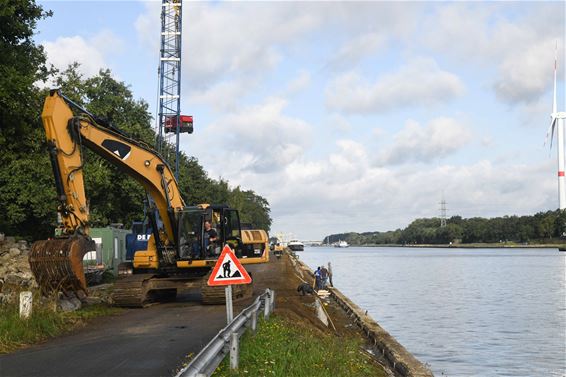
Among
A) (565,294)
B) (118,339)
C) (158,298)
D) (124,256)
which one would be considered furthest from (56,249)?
(565,294)

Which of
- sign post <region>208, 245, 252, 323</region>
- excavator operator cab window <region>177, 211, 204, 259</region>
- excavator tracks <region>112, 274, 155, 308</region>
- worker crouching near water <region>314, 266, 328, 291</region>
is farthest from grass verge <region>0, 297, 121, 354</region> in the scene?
worker crouching near water <region>314, 266, 328, 291</region>

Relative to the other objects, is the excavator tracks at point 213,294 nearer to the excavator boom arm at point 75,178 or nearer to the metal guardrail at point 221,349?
the excavator boom arm at point 75,178

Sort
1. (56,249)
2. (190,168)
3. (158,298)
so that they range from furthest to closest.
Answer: (190,168), (158,298), (56,249)

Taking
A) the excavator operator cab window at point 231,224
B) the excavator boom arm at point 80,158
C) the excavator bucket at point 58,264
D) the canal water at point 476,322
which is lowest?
the canal water at point 476,322

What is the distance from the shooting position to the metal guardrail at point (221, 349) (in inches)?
321

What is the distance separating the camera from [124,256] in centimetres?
4150

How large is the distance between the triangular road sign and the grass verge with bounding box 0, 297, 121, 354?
4687 mm

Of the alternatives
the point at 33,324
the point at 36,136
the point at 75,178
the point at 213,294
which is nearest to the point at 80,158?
the point at 75,178

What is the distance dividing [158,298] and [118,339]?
8.69 m

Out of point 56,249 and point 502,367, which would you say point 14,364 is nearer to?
point 56,249

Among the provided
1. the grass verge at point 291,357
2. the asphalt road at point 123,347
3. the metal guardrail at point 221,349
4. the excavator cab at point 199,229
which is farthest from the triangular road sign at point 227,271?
the excavator cab at point 199,229

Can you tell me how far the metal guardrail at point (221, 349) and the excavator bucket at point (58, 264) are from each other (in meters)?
4.64

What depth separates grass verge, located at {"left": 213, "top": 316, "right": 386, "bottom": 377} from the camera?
10.6m

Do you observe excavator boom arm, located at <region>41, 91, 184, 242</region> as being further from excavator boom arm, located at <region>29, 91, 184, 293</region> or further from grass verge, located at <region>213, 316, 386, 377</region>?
grass verge, located at <region>213, 316, 386, 377</region>
